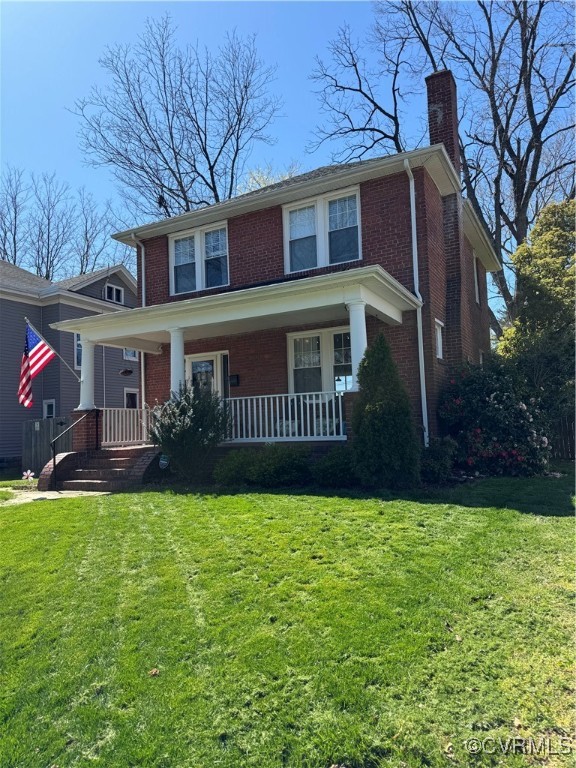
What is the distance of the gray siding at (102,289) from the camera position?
74.8ft

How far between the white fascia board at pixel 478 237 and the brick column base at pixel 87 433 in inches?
397

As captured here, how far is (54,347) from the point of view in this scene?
20750 mm

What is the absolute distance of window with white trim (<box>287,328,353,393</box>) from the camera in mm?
11622

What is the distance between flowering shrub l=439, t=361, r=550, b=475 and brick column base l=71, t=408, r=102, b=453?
7.33 m

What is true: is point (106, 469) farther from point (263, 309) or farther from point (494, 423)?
point (494, 423)

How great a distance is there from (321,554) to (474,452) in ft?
18.5

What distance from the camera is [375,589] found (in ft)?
13.6

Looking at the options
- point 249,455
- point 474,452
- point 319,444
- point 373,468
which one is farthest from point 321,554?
point 474,452

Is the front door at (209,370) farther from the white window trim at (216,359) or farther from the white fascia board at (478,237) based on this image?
the white fascia board at (478,237)

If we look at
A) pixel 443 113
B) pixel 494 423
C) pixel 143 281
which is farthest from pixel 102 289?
pixel 494 423

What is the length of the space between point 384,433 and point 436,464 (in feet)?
4.19

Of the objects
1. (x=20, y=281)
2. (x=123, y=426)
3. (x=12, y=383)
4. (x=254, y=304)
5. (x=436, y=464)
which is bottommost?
(x=436, y=464)

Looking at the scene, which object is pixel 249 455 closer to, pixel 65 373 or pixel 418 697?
pixel 418 697

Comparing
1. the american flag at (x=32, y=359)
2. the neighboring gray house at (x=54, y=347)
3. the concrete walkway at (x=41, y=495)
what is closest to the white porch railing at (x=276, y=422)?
the concrete walkway at (x=41, y=495)
